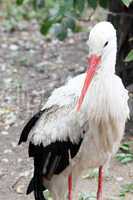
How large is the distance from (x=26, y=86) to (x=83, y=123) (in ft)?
11.6

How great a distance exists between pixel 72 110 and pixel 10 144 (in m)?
2.12

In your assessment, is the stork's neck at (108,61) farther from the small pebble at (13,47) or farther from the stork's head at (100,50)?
the small pebble at (13,47)

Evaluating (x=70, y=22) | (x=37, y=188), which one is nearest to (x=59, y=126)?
(x=37, y=188)

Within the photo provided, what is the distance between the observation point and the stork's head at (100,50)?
410 cm

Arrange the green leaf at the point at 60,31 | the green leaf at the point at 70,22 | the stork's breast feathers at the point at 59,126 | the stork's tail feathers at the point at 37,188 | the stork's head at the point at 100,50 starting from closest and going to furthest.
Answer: the stork's head at the point at 100,50
the stork's breast feathers at the point at 59,126
the stork's tail feathers at the point at 37,188
the green leaf at the point at 70,22
the green leaf at the point at 60,31

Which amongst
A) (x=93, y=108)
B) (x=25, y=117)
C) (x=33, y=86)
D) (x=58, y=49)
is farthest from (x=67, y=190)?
(x=58, y=49)

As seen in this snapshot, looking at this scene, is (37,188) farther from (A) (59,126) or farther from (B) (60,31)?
(B) (60,31)

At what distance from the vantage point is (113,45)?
165 inches

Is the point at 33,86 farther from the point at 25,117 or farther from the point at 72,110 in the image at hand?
the point at 72,110

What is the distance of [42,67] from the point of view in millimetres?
8594

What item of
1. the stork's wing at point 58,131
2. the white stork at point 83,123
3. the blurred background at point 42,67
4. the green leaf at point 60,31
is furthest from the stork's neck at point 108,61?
the green leaf at point 60,31

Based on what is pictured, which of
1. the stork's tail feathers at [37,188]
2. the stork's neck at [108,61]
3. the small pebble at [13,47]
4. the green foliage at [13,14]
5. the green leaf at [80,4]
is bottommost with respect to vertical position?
the small pebble at [13,47]

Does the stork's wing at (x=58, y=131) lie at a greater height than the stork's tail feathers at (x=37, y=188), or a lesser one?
greater

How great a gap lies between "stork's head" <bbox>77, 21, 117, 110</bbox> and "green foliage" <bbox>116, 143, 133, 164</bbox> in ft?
6.12
